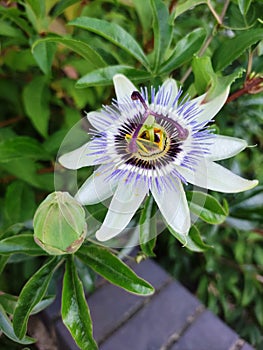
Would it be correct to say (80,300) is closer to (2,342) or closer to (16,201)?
(2,342)

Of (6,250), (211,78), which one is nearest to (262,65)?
(211,78)

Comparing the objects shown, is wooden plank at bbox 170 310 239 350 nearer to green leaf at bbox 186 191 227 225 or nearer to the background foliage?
the background foliage

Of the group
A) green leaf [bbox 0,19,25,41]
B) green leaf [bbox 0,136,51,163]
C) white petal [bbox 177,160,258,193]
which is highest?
green leaf [bbox 0,19,25,41]

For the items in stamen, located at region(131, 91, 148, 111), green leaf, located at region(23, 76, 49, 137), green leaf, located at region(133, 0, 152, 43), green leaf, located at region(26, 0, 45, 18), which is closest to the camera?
stamen, located at region(131, 91, 148, 111)

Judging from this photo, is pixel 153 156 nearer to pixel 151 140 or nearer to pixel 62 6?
pixel 151 140

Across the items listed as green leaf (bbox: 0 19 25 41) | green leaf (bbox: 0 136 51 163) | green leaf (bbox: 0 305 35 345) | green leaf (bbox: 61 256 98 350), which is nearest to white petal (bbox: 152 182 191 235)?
green leaf (bbox: 61 256 98 350)

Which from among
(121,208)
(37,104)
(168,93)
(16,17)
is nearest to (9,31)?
(16,17)
